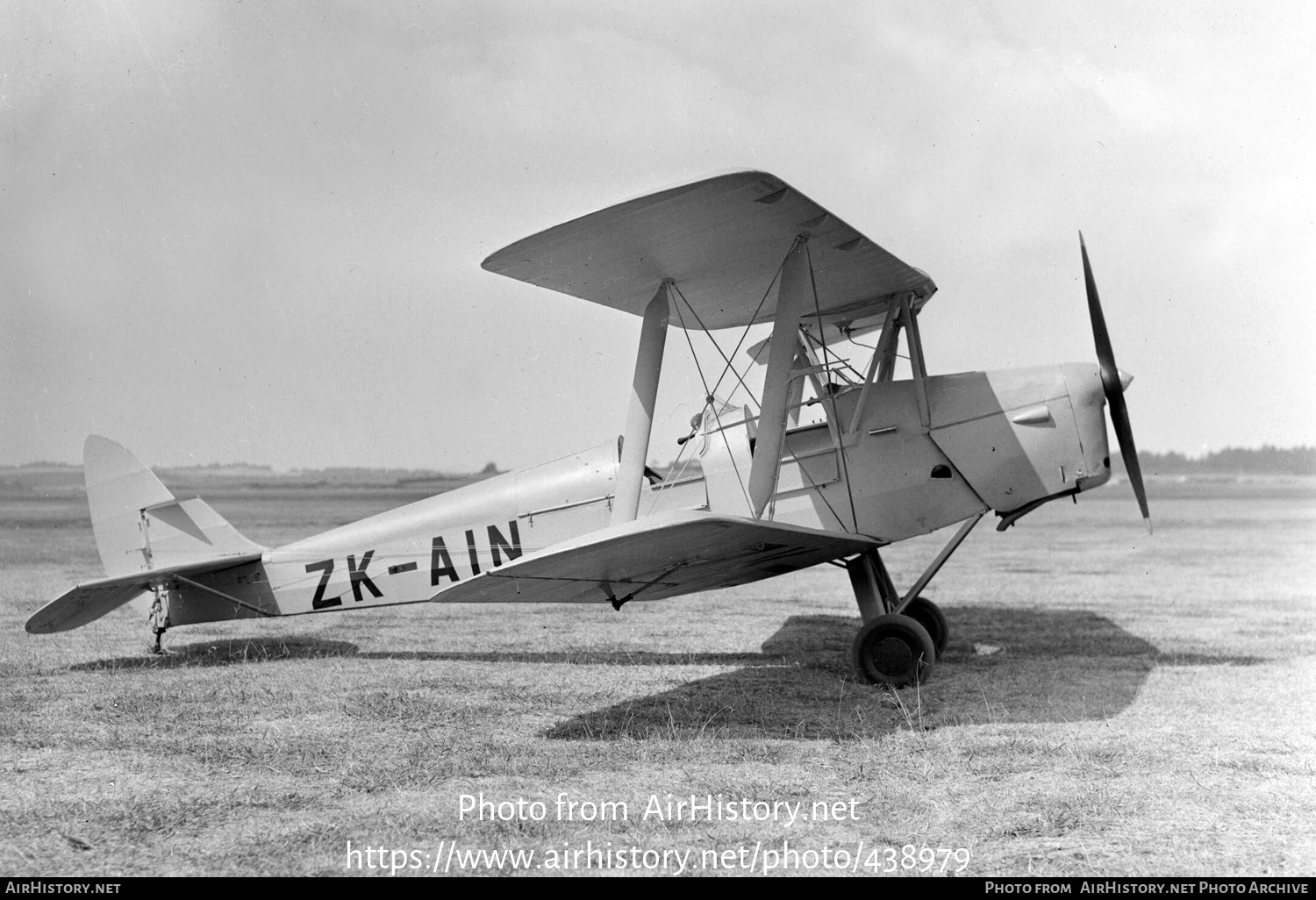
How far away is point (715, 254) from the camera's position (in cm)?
586

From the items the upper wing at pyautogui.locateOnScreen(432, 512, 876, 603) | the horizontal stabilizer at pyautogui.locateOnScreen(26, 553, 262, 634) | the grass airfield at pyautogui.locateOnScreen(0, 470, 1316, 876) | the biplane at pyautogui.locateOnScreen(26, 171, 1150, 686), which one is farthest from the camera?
the horizontal stabilizer at pyautogui.locateOnScreen(26, 553, 262, 634)

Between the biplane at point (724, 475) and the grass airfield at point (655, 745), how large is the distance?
0.65 m

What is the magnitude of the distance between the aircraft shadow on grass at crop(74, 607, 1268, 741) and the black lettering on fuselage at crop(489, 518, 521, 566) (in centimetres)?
85

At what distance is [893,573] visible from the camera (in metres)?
15.5

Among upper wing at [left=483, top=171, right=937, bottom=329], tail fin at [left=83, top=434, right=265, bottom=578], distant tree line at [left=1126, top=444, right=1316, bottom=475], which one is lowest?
distant tree line at [left=1126, top=444, right=1316, bottom=475]

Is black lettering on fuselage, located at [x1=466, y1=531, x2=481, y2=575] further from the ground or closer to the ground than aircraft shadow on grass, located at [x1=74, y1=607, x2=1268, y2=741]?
further from the ground

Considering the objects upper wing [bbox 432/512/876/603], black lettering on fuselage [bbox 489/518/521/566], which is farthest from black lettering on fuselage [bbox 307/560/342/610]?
upper wing [bbox 432/512/876/603]

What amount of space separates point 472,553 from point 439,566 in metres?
0.29

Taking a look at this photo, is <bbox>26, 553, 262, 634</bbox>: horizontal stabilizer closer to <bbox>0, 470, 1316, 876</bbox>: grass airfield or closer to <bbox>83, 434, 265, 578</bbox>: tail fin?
<bbox>83, 434, 265, 578</bbox>: tail fin

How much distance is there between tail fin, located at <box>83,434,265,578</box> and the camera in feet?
24.3

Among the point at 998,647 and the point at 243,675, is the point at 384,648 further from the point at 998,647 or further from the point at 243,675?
the point at 998,647

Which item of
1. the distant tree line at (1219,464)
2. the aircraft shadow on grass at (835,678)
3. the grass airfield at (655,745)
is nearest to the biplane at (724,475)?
the aircraft shadow on grass at (835,678)

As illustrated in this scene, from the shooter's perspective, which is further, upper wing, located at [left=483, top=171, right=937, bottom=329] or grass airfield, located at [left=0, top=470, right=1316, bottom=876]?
upper wing, located at [left=483, top=171, right=937, bottom=329]
